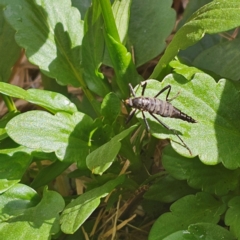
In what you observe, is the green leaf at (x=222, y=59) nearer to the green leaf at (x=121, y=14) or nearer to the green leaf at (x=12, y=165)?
the green leaf at (x=121, y=14)

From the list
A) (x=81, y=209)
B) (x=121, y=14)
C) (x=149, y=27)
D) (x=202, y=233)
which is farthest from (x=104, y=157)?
(x=149, y=27)

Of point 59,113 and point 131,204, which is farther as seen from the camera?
point 131,204

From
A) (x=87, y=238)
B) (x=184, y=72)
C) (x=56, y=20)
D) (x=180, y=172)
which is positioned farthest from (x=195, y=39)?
(x=87, y=238)

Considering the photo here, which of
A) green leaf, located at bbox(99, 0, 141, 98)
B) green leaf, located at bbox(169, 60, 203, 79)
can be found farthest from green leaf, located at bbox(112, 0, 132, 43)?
green leaf, located at bbox(169, 60, 203, 79)

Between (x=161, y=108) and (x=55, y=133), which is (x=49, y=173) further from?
(x=161, y=108)

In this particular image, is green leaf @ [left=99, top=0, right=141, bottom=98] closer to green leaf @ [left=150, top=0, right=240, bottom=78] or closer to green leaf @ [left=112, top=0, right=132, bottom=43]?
green leaf @ [left=112, top=0, right=132, bottom=43]

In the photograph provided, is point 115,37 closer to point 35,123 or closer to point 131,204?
point 35,123
